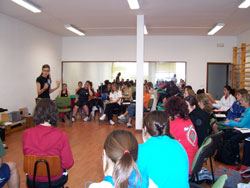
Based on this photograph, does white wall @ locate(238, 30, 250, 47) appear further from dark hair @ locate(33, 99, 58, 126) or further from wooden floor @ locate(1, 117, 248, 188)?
dark hair @ locate(33, 99, 58, 126)

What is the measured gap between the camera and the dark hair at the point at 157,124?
73.1 inches

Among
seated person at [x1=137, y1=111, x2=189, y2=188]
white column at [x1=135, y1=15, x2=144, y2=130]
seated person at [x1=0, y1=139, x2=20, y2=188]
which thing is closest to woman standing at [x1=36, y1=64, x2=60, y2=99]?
white column at [x1=135, y1=15, x2=144, y2=130]

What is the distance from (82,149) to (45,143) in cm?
292

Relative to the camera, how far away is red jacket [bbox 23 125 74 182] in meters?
2.18

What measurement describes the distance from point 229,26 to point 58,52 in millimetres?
6460

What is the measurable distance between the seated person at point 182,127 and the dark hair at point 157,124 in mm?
656

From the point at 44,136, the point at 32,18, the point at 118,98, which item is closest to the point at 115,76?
the point at 118,98

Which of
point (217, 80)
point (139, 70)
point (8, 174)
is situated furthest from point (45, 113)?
point (217, 80)

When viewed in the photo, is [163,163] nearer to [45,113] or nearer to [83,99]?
[45,113]

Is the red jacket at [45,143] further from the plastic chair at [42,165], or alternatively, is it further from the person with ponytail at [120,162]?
the person with ponytail at [120,162]

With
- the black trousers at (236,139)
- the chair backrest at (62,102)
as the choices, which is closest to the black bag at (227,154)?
the black trousers at (236,139)

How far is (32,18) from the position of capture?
7109 millimetres

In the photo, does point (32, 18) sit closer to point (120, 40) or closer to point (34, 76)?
point (34, 76)

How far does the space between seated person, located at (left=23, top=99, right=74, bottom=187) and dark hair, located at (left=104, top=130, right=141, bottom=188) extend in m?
1.02
